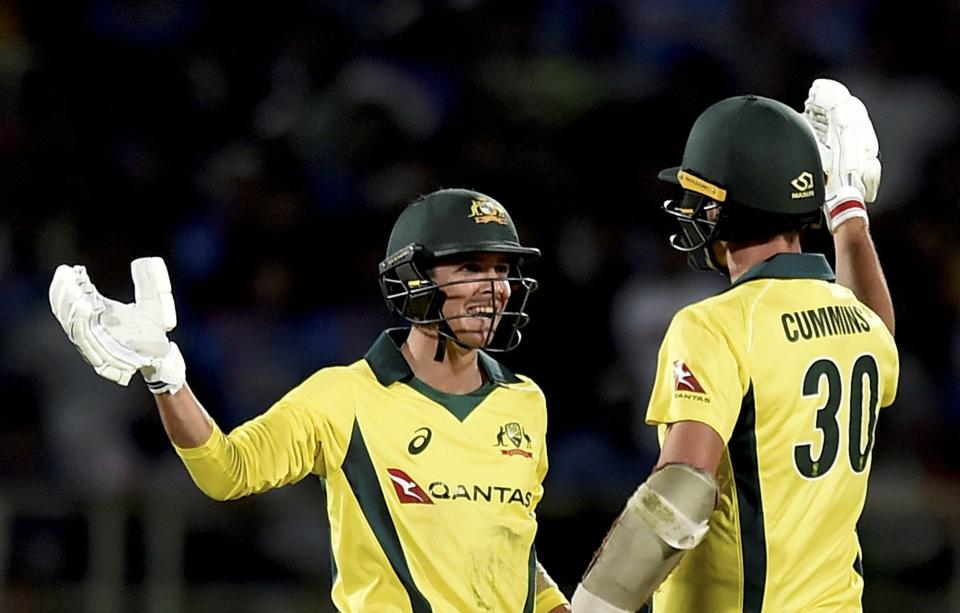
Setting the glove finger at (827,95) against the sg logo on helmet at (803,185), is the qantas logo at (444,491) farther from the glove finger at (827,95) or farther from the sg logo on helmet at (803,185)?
the glove finger at (827,95)

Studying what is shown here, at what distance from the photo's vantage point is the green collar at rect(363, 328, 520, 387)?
423 cm

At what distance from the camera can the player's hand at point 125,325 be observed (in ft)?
12.0

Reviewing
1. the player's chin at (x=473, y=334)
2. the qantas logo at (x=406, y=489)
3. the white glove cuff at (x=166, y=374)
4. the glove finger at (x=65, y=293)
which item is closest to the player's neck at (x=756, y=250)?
the player's chin at (x=473, y=334)

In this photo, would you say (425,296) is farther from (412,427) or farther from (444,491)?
(444,491)

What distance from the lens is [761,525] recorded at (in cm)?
371

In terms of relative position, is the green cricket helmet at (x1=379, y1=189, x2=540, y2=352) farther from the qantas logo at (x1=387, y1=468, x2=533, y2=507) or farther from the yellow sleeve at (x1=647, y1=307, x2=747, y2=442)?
the yellow sleeve at (x1=647, y1=307, x2=747, y2=442)

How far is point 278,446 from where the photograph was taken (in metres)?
3.95

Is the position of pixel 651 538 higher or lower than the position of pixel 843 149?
lower

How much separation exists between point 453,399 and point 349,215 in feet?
15.0

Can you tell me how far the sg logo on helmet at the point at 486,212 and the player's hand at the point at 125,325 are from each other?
0.91 meters

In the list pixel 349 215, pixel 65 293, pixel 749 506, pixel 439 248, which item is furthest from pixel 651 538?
pixel 349 215

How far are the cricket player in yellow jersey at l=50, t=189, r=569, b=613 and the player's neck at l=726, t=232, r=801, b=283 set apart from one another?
57cm

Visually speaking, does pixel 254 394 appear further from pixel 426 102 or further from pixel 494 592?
pixel 494 592

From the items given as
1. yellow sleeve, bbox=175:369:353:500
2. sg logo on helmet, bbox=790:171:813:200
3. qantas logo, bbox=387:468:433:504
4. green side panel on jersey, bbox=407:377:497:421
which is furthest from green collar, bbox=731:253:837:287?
yellow sleeve, bbox=175:369:353:500
